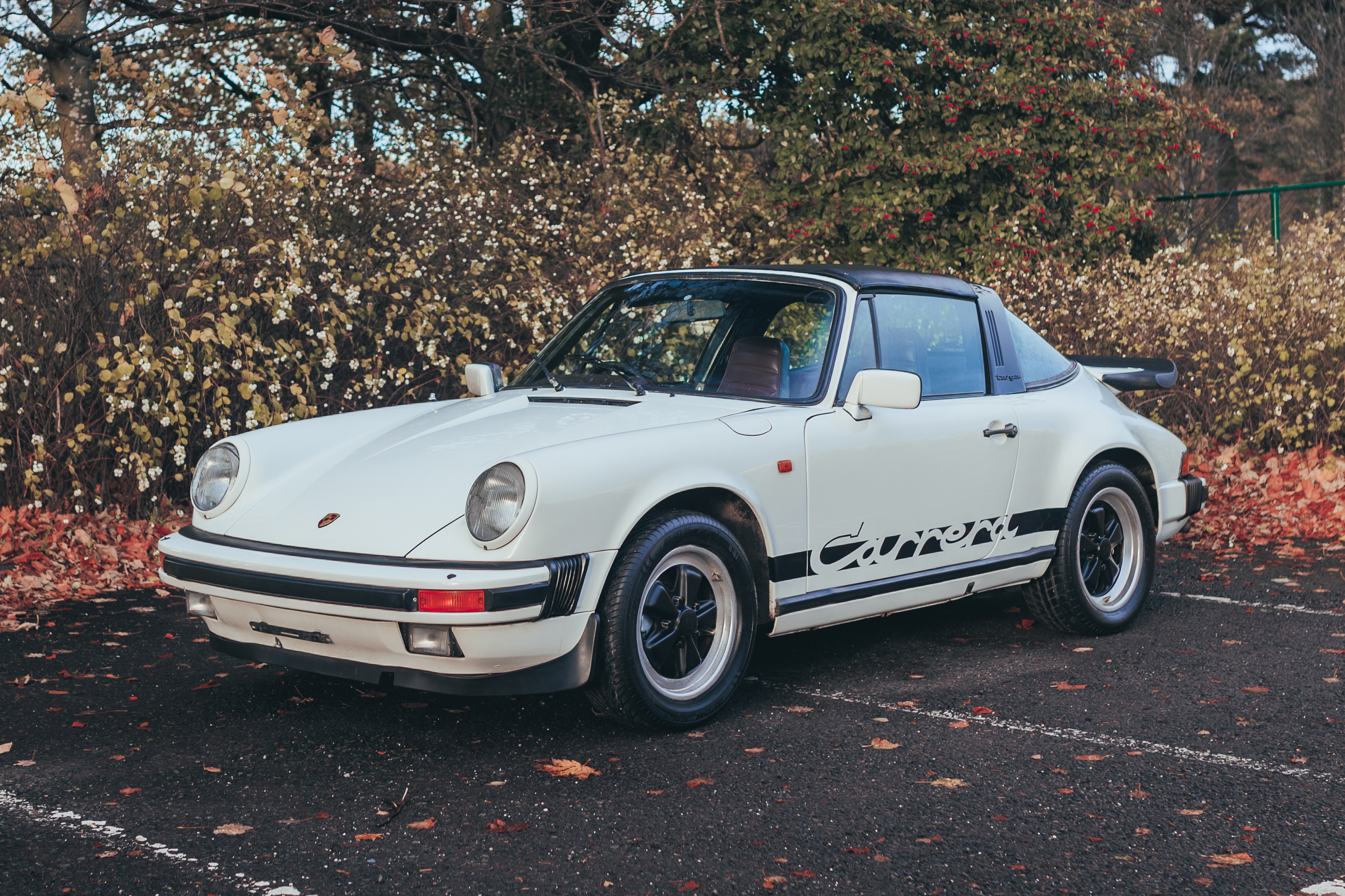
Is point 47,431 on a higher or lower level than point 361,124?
lower

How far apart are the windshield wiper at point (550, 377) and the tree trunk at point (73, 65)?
6584 millimetres

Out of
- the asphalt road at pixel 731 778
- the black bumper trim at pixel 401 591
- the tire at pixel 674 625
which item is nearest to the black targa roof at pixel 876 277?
the tire at pixel 674 625

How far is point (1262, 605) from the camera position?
649 cm

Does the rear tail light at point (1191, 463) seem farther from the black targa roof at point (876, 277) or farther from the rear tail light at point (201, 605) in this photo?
the rear tail light at point (201, 605)

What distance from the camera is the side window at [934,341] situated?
529 centimetres

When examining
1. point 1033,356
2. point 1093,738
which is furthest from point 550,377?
point 1093,738

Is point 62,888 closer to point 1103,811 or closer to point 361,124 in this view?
point 1103,811

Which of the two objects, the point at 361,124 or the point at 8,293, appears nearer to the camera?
the point at 8,293

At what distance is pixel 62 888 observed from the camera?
123 inches

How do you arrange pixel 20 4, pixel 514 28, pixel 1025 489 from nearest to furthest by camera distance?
pixel 1025 489 < pixel 20 4 < pixel 514 28

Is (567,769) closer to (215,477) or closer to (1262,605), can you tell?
(215,477)

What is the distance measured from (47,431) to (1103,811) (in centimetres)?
676

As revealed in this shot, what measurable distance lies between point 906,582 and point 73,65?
9175 mm

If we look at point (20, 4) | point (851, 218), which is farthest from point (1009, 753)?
point (851, 218)
